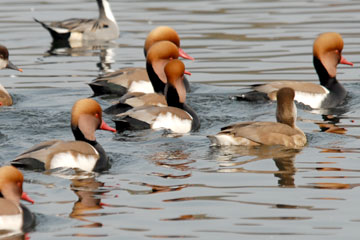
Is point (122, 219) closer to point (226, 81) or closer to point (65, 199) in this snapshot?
point (65, 199)

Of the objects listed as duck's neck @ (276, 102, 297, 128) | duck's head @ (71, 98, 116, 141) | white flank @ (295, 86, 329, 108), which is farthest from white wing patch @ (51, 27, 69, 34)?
duck's head @ (71, 98, 116, 141)

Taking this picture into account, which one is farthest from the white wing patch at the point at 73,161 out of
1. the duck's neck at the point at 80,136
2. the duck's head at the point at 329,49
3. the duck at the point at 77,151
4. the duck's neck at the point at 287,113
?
the duck's head at the point at 329,49

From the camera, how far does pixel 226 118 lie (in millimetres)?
12516

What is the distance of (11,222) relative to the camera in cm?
710

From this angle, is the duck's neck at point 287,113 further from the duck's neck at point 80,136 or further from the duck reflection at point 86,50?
the duck reflection at point 86,50

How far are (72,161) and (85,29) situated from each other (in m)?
11.9

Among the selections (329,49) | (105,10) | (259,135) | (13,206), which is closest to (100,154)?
(259,135)

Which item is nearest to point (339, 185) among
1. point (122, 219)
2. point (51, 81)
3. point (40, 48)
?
point (122, 219)

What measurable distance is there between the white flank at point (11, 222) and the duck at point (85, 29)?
44.1ft

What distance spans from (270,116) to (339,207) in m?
5.00

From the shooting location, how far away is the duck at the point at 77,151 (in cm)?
893

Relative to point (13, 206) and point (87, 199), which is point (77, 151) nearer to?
point (87, 199)

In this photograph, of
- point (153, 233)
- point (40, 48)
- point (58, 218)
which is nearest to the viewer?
point (153, 233)

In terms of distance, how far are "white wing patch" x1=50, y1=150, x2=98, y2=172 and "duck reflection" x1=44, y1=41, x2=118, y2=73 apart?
8.43 metres
